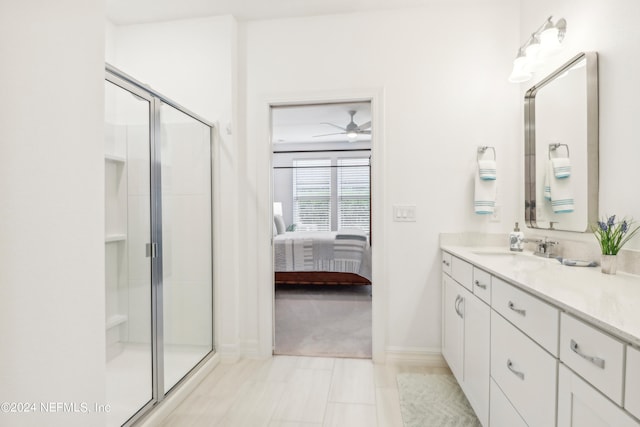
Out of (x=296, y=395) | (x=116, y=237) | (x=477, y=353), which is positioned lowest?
(x=296, y=395)

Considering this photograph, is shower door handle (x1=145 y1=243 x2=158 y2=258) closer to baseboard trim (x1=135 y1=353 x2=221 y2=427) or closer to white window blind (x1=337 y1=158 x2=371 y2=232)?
baseboard trim (x1=135 y1=353 x2=221 y2=427)

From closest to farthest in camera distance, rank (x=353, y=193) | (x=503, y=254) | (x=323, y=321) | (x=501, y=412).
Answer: (x=501, y=412), (x=503, y=254), (x=323, y=321), (x=353, y=193)

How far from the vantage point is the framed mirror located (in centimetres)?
167

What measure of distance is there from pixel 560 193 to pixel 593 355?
138cm

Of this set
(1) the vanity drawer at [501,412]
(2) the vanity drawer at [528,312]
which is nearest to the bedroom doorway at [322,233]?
(1) the vanity drawer at [501,412]

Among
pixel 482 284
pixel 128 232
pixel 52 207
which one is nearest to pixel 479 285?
pixel 482 284

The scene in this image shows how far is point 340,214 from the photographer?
7199mm

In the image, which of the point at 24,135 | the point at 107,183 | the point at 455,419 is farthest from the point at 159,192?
the point at 455,419

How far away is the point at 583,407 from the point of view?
88 cm

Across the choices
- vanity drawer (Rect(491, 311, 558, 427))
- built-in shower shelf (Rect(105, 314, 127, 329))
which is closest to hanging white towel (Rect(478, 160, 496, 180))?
vanity drawer (Rect(491, 311, 558, 427))

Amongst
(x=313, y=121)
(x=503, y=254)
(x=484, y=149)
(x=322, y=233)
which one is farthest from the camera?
(x=313, y=121)

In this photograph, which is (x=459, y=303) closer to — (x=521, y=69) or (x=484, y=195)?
(x=484, y=195)

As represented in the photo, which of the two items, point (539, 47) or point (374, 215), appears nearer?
point (539, 47)

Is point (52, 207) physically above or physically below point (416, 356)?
above
